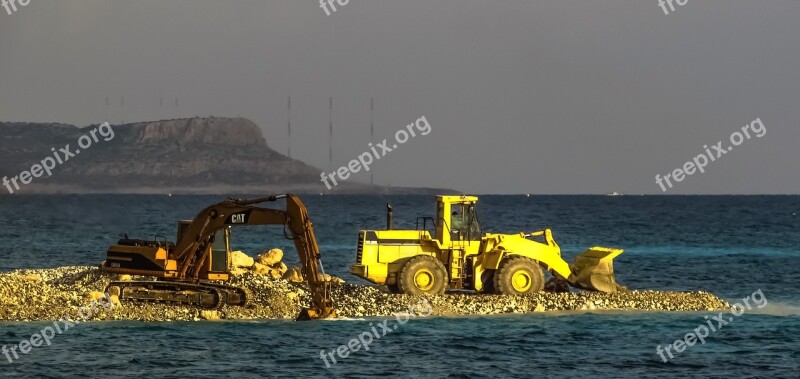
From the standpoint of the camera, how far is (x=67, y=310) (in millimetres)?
34875

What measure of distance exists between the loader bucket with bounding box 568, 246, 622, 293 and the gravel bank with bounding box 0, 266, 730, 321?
1.90ft

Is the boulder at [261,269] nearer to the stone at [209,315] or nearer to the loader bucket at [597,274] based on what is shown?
the stone at [209,315]

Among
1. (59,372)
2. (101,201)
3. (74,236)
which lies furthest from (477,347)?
(74,236)

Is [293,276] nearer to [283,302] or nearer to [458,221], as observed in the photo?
[283,302]

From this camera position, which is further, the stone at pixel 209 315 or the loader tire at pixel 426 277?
the loader tire at pixel 426 277

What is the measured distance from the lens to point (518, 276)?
3856 centimetres

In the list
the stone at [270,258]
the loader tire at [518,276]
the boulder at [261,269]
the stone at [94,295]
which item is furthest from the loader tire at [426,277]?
the stone at [94,295]

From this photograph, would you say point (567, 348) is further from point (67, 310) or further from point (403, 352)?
point (67, 310)

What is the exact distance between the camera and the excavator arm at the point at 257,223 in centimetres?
3316

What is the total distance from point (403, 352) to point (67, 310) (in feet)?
32.8

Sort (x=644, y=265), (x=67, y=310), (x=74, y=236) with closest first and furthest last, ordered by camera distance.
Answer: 1. (x=67, y=310)
2. (x=644, y=265)
3. (x=74, y=236)

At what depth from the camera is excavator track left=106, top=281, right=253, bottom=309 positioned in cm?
3469

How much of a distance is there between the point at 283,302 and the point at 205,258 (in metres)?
3.18

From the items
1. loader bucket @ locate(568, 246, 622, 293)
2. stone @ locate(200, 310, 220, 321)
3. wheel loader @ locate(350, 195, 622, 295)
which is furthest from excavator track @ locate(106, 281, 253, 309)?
loader bucket @ locate(568, 246, 622, 293)
